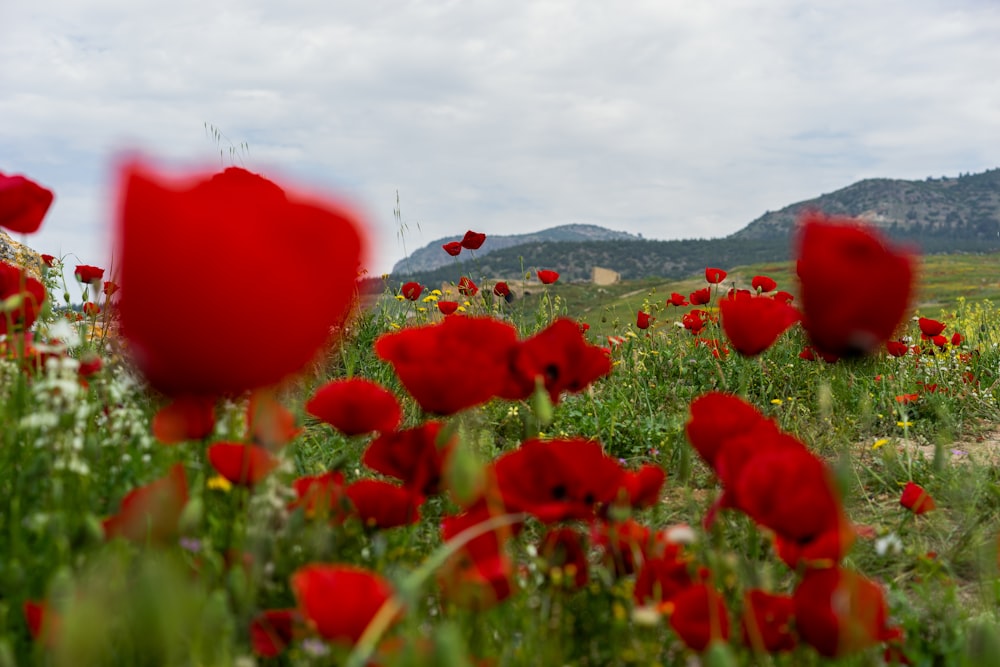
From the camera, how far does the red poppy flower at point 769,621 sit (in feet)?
4.13

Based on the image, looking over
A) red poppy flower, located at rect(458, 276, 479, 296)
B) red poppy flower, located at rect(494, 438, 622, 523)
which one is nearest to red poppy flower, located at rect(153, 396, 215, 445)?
red poppy flower, located at rect(494, 438, 622, 523)

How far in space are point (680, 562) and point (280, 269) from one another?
91 centimetres

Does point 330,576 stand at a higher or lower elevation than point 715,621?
higher

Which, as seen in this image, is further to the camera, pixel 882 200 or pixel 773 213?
pixel 773 213

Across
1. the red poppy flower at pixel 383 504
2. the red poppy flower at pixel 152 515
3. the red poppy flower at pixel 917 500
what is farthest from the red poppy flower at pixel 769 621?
the red poppy flower at pixel 917 500

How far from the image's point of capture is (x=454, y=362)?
142 centimetres

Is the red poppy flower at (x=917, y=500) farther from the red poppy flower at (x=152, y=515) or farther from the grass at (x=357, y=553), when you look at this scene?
the red poppy flower at (x=152, y=515)

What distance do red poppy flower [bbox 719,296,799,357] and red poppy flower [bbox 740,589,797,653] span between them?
2.55 feet

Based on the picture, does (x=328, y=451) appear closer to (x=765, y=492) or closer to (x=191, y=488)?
(x=191, y=488)

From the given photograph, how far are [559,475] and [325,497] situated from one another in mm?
465

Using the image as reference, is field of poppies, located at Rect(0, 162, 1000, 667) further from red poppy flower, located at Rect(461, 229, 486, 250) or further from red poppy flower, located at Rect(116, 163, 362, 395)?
red poppy flower, located at Rect(461, 229, 486, 250)

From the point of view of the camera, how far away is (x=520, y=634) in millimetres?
1630

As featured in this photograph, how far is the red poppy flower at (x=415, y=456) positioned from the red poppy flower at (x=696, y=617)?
53 centimetres

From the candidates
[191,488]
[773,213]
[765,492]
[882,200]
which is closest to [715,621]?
[765,492]
